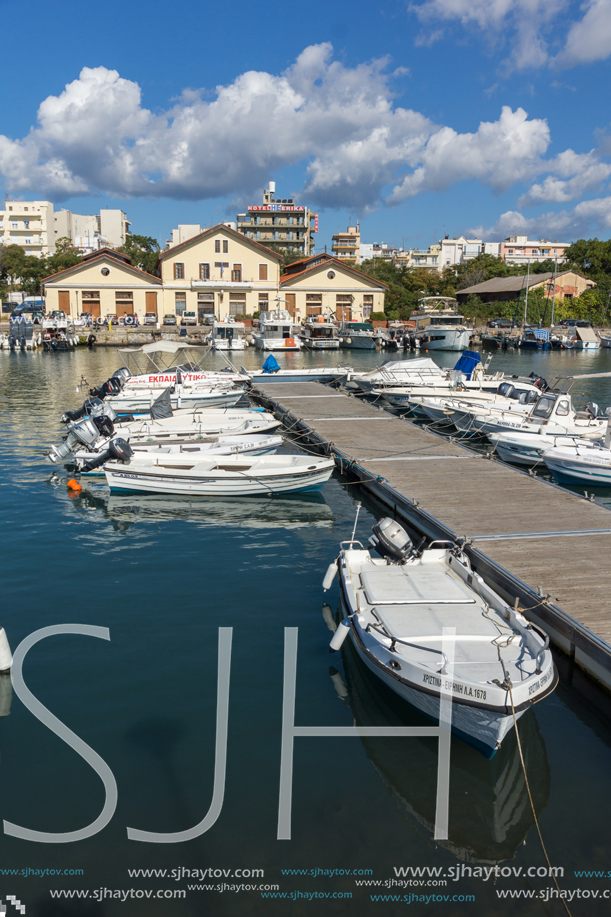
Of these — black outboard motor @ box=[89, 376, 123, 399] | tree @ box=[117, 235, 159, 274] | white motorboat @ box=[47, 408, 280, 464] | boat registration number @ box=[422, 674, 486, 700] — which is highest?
tree @ box=[117, 235, 159, 274]

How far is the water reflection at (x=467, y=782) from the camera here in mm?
6344

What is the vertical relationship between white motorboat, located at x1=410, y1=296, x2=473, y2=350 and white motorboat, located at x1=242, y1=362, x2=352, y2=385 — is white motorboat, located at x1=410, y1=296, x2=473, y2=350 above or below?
above

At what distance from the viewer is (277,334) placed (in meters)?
59.5

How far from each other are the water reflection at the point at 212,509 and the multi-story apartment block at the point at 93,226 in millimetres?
111511

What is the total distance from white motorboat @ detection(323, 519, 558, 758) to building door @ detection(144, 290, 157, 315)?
221 feet

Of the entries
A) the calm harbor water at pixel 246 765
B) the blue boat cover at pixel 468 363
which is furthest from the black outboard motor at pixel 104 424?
the blue boat cover at pixel 468 363

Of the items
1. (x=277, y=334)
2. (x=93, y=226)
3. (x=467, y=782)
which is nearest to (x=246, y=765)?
(x=467, y=782)

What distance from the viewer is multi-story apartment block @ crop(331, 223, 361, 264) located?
125m

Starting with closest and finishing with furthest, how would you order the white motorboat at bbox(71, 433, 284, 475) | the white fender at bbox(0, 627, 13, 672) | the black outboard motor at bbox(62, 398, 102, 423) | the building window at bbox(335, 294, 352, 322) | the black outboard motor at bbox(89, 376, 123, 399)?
the white fender at bbox(0, 627, 13, 672)
the white motorboat at bbox(71, 433, 284, 475)
the black outboard motor at bbox(62, 398, 102, 423)
the black outboard motor at bbox(89, 376, 123, 399)
the building window at bbox(335, 294, 352, 322)

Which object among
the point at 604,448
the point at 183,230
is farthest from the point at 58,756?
the point at 183,230

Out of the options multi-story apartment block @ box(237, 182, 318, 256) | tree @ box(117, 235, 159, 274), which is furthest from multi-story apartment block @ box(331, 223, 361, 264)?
tree @ box(117, 235, 159, 274)

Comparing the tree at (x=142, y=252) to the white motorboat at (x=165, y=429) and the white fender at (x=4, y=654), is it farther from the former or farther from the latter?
the white fender at (x=4, y=654)

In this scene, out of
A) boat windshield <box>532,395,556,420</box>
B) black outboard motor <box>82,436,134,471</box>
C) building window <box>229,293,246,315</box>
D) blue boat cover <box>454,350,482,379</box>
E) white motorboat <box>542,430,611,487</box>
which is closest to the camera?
black outboard motor <box>82,436,134,471</box>

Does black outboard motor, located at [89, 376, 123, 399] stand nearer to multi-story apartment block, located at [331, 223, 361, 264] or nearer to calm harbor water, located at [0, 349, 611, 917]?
calm harbor water, located at [0, 349, 611, 917]
